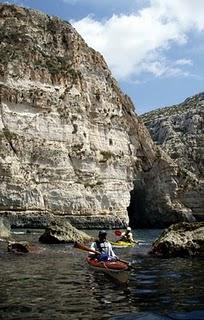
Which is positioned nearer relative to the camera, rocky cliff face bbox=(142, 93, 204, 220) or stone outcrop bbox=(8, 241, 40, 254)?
stone outcrop bbox=(8, 241, 40, 254)

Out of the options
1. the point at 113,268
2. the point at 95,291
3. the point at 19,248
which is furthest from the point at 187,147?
the point at 95,291

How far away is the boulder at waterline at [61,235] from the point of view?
120ft

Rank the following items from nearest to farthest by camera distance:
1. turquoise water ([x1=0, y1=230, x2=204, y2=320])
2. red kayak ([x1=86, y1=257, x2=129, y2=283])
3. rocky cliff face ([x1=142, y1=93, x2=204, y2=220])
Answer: turquoise water ([x1=0, y1=230, x2=204, y2=320]) → red kayak ([x1=86, y1=257, x2=129, y2=283]) → rocky cliff face ([x1=142, y1=93, x2=204, y2=220])

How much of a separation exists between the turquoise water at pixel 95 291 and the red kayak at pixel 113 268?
337 millimetres

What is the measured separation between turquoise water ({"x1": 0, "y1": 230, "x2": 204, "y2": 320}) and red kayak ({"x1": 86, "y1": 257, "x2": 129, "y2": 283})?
337mm

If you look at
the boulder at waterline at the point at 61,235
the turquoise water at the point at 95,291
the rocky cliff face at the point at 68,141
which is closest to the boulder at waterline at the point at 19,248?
the turquoise water at the point at 95,291

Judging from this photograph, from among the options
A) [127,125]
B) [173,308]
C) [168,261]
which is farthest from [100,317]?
[127,125]

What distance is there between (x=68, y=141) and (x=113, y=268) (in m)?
55.6

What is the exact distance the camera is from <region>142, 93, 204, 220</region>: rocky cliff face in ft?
289

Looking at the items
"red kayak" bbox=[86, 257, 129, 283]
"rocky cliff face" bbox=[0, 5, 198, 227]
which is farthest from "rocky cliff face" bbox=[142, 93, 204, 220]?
"red kayak" bbox=[86, 257, 129, 283]

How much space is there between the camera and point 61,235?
36562 millimetres

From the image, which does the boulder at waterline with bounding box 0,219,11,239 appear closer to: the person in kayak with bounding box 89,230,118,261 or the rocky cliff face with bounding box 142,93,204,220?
the person in kayak with bounding box 89,230,118,261

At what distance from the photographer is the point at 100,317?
12.0m

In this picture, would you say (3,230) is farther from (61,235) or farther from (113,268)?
(113,268)
